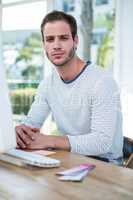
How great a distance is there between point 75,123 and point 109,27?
8.87 feet

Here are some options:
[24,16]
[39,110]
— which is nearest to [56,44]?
[39,110]

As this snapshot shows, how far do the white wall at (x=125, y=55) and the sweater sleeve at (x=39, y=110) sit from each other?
2131 mm

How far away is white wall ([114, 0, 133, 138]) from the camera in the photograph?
400 cm

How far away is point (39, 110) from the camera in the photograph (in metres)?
2.00

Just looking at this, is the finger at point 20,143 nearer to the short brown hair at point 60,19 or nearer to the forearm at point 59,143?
the forearm at point 59,143

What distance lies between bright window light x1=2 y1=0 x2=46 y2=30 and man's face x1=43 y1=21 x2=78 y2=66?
2.76 metres

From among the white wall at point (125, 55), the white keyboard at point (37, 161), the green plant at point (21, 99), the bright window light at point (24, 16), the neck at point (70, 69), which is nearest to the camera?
the white keyboard at point (37, 161)

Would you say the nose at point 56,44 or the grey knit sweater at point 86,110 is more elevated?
the nose at point 56,44

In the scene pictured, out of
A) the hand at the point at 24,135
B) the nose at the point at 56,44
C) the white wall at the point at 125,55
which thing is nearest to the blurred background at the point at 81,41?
Result: the white wall at the point at 125,55

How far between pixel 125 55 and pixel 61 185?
3.22m

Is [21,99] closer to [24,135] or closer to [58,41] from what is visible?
[58,41]

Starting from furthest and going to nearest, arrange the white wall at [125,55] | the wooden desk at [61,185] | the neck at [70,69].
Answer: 1. the white wall at [125,55]
2. the neck at [70,69]
3. the wooden desk at [61,185]

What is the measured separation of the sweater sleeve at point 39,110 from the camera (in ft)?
6.51

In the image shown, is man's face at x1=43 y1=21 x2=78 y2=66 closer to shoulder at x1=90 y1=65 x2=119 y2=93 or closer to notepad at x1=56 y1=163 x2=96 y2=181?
shoulder at x1=90 y1=65 x2=119 y2=93
